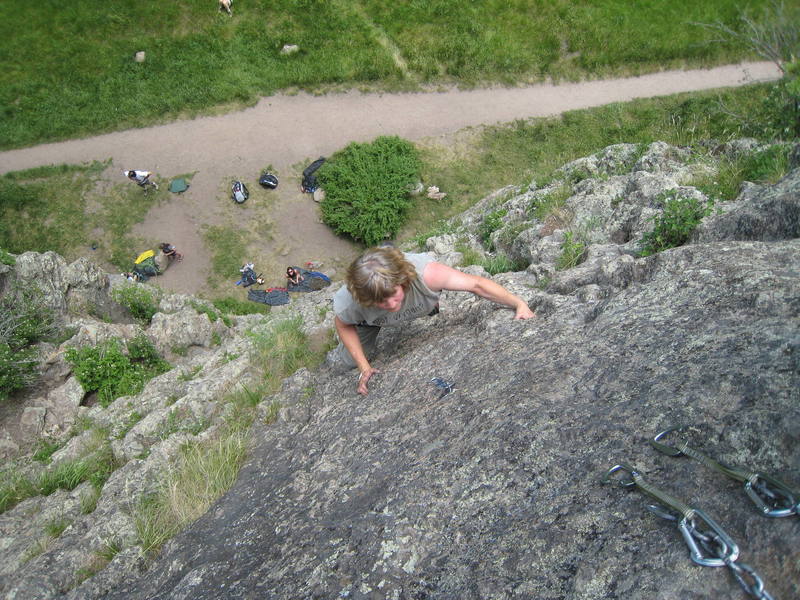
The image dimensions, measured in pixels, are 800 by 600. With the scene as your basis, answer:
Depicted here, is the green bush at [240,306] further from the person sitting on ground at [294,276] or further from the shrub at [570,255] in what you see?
the shrub at [570,255]

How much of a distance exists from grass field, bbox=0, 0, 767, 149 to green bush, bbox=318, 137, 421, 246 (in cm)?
372

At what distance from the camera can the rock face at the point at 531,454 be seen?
9.48ft

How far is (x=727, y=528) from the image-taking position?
103 inches

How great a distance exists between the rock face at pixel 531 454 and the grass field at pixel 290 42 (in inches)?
622

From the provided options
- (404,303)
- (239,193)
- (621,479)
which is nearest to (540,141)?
(239,193)

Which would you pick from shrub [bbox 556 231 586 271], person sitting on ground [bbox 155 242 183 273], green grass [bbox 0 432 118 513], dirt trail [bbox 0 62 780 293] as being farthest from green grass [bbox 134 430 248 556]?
person sitting on ground [bbox 155 242 183 273]

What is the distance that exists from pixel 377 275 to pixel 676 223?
163 inches

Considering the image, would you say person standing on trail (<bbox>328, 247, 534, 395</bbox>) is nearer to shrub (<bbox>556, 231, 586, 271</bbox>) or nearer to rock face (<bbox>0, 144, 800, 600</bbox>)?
rock face (<bbox>0, 144, 800, 600</bbox>)

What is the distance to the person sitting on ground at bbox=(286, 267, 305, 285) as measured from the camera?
54.0 feet

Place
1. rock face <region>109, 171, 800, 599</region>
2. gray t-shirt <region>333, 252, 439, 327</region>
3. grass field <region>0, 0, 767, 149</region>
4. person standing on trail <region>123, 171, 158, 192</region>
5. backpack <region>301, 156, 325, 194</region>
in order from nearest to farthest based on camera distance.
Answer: rock face <region>109, 171, 800, 599</region>, gray t-shirt <region>333, 252, 439, 327</region>, person standing on trail <region>123, 171, 158, 192</region>, backpack <region>301, 156, 325, 194</region>, grass field <region>0, 0, 767, 149</region>

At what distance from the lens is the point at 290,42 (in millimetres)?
20438

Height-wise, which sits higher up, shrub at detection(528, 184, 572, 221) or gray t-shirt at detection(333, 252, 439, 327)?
gray t-shirt at detection(333, 252, 439, 327)

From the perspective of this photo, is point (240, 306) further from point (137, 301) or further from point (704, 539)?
point (704, 539)

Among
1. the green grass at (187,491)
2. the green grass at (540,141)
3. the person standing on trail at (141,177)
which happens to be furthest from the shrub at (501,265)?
the person standing on trail at (141,177)
